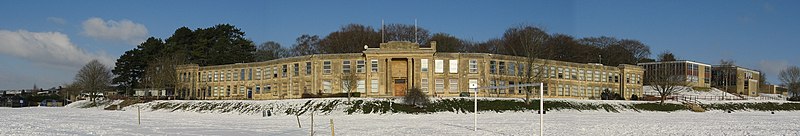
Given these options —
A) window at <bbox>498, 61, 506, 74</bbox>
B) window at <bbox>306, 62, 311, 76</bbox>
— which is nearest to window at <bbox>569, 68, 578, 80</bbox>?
window at <bbox>498, 61, 506, 74</bbox>

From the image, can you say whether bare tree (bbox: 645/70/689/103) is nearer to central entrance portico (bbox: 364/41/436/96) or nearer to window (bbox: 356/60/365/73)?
central entrance portico (bbox: 364/41/436/96)

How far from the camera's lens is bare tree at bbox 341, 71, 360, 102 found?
61.7 metres

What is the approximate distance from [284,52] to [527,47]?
61288 mm

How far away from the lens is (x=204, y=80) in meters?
78.9

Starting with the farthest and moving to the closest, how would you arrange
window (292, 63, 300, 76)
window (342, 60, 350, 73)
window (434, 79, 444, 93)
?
1. window (292, 63, 300, 76)
2. window (342, 60, 350, 73)
3. window (434, 79, 444, 93)

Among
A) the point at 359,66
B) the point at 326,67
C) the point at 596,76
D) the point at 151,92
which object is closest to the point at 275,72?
the point at 326,67

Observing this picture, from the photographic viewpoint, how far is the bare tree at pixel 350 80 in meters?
61.7

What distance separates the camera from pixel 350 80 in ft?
202

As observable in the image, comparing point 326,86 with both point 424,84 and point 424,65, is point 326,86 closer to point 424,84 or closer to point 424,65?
point 424,84

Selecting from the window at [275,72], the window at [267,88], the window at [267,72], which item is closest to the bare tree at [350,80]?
the window at [275,72]

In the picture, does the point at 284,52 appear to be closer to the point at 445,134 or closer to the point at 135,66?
the point at 135,66

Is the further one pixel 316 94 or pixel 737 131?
pixel 316 94

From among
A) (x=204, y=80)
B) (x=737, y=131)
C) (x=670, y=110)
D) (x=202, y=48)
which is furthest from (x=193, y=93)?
(x=737, y=131)

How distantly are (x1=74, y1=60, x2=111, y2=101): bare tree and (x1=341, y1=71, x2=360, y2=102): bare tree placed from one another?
3570 centimetres
